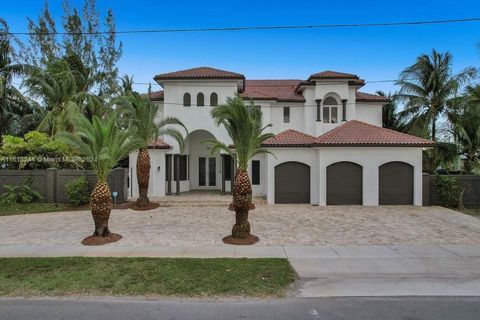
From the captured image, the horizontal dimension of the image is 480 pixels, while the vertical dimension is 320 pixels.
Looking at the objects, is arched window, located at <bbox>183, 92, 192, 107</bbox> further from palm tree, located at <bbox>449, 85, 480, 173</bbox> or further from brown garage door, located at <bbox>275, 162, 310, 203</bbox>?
palm tree, located at <bbox>449, 85, 480, 173</bbox>

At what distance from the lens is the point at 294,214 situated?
53.6 ft

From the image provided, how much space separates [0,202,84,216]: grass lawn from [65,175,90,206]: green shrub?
17.6 inches

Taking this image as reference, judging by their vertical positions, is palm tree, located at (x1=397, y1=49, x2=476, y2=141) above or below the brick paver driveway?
above

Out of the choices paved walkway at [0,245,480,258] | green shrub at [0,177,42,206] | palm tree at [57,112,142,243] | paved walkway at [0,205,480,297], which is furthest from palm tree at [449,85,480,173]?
green shrub at [0,177,42,206]

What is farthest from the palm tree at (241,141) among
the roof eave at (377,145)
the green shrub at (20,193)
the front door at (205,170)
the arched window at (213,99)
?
the front door at (205,170)

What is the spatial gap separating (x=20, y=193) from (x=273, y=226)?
44.8 ft

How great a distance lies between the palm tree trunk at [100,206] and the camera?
1103 cm

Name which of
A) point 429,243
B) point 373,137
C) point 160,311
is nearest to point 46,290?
point 160,311

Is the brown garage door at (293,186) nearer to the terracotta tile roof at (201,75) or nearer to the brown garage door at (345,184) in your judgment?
the brown garage door at (345,184)

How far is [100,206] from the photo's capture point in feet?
36.3

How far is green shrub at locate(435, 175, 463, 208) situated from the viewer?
60.8ft

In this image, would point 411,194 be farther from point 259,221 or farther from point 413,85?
point 413,85

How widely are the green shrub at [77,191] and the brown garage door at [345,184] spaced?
1304 centimetres

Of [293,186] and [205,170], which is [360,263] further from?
[205,170]
